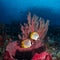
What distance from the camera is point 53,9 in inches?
86.0

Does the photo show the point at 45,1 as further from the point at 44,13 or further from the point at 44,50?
the point at 44,50

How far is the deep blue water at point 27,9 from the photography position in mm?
2174

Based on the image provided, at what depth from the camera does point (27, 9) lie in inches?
86.0

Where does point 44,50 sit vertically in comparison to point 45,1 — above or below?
below

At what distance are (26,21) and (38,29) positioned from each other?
15 cm

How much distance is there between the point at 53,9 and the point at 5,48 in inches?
25.8

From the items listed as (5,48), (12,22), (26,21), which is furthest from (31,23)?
(5,48)

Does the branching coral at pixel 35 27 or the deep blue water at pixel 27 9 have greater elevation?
the deep blue water at pixel 27 9

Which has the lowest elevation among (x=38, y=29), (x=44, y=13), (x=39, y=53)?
(x=39, y=53)

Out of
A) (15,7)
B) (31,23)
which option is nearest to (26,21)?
(31,23)

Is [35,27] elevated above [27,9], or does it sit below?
below

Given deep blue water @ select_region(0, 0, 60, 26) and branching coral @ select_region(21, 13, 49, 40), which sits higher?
deep blue water @ select_region(0, 0, 60, 26)

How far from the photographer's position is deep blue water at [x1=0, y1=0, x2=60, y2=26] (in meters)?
2.17

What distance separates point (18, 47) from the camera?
2.17 meters
